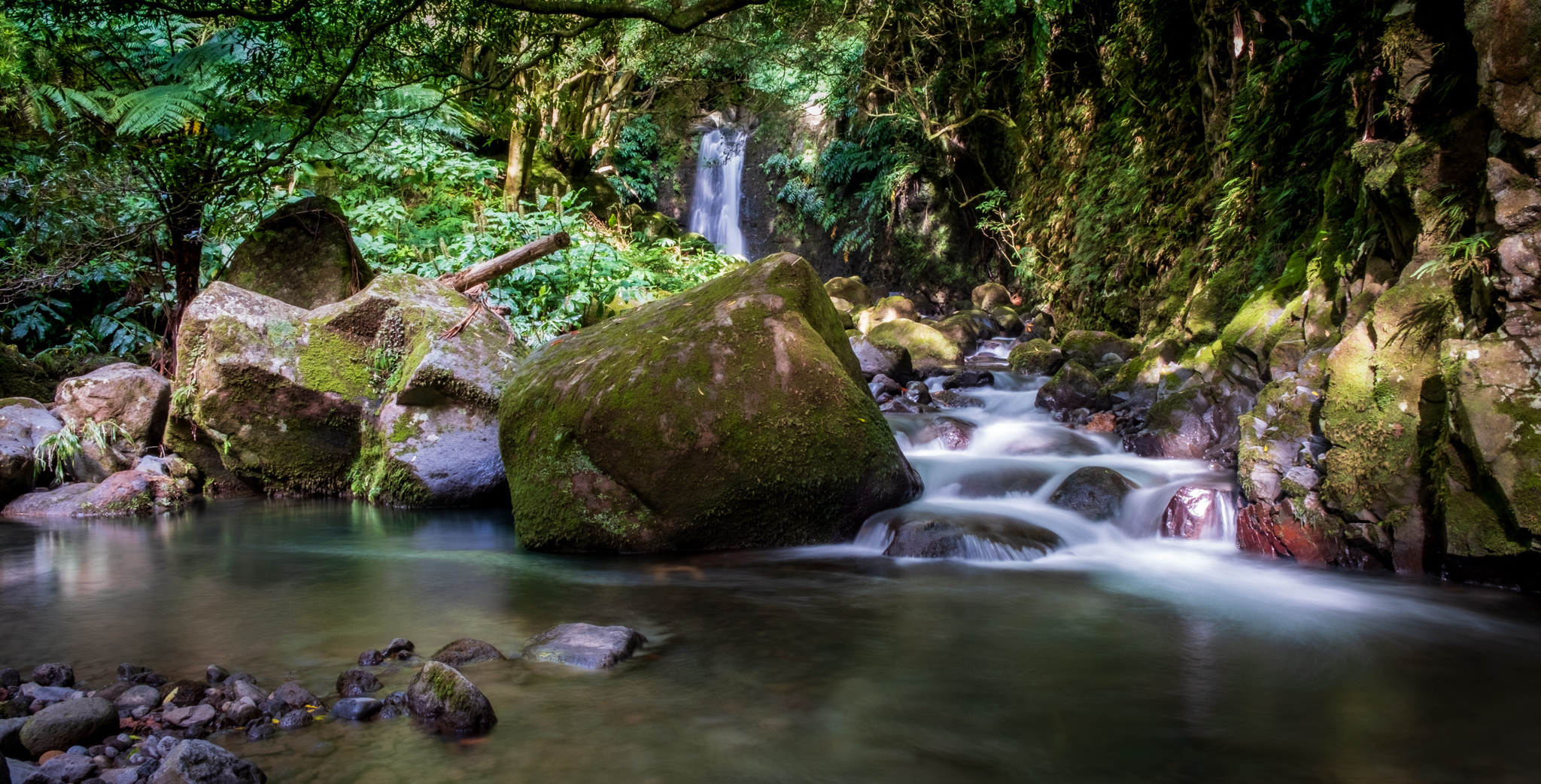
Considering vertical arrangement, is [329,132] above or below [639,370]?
above

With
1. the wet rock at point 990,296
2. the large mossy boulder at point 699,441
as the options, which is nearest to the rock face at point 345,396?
the large mossy boulder at point 699,441

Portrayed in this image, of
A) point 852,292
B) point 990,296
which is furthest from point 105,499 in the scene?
point 852,292

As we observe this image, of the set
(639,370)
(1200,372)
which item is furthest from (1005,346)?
(639,370)

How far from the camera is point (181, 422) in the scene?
286 inches

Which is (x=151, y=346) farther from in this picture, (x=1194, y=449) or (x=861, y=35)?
(x=861, y=35)

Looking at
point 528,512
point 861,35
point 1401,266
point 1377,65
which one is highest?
point 861,35

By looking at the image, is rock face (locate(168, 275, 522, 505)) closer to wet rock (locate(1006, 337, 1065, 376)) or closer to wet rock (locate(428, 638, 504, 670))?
wet rock (locate(428, 638, 504, 670))

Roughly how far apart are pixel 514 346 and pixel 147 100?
11.0 ft

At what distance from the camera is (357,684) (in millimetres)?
2938

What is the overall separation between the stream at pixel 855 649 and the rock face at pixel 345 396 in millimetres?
1069

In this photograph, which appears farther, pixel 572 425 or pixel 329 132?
pixel 329 132

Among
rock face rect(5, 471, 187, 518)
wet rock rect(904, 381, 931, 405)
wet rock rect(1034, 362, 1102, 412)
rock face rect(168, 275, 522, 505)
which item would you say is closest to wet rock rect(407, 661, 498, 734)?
rock face rect(168, 275, 522, 505)

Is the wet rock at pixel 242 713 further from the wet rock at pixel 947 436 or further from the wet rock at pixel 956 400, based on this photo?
the wet rock at pixel 956 400

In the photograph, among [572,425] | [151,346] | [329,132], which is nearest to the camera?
[572,425]
